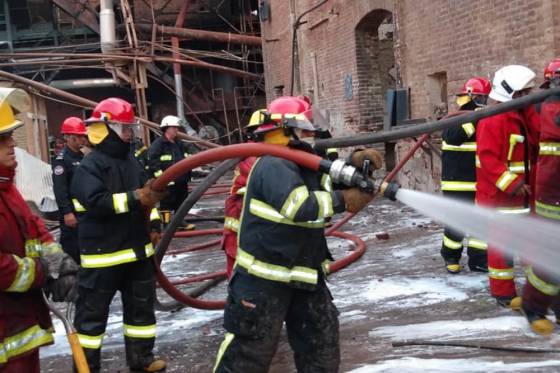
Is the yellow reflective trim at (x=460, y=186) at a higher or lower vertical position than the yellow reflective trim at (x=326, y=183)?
lower

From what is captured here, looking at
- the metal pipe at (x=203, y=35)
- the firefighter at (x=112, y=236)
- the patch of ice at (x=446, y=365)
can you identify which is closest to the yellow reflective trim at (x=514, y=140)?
the patch of ice at (x=446, y=365)

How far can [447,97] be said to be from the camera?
364 inches

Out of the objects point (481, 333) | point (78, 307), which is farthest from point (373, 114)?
point (78, 307)

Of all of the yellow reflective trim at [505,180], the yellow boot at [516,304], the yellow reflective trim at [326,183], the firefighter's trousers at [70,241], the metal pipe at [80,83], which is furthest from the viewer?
the metal pipe at [80,83]

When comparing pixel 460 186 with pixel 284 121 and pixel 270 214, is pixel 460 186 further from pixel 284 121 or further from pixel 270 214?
pixel 270 214

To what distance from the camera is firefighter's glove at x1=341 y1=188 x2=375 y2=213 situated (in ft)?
10.1

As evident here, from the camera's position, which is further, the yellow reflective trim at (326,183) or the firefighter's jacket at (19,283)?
the yellow reflective trim at (326,183)

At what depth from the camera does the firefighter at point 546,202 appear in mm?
4164

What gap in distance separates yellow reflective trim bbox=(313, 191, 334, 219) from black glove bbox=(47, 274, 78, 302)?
1.27 meters

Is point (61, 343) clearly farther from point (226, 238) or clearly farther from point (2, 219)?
point (2, 219)

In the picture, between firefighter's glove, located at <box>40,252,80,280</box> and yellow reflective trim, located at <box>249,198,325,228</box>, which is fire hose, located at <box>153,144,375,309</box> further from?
firefighter's glove, located at <box>40,252,80,280</box>

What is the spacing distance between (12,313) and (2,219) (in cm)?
43

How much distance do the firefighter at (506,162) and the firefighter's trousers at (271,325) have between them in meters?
1.98

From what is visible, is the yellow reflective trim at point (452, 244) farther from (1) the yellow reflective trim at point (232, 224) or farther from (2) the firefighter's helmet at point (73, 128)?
(2) the firefighter's helmet at point (73, 128)
